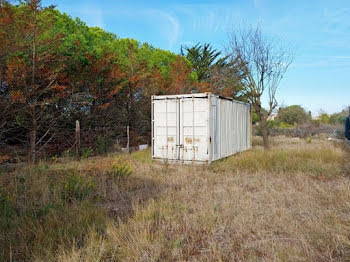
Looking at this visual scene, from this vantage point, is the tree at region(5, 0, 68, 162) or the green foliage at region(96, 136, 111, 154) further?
the green foliage at region(96, 136, 111, 154)

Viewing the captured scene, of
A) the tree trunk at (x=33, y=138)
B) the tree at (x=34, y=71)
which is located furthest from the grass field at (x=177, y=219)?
the tree at (x=34, y=71)

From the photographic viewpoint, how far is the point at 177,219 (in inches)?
154

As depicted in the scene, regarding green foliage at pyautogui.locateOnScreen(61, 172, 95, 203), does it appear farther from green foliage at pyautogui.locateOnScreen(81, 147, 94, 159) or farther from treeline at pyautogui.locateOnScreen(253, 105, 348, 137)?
treeline at pyautogui.locateOnScreen(253, 105, 348, 137)

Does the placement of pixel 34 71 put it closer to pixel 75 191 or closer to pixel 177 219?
pixel 75 191

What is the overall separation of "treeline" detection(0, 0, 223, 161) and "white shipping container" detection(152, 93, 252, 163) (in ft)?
10.9

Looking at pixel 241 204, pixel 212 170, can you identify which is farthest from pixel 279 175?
pixel 241 204

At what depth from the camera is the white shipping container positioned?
341 inches

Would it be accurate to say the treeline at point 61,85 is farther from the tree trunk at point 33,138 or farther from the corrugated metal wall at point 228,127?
the corrugated metal wall at point 228,127

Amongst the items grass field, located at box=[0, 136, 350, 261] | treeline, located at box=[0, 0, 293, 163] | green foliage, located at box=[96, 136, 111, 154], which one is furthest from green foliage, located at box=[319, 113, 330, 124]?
grass field, located at box=[0, 136, 350, 261]

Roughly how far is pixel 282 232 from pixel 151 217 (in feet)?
5.96

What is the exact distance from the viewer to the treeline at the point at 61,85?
8602 millimetres

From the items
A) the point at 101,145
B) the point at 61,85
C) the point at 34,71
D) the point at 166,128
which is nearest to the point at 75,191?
the point at 166,128

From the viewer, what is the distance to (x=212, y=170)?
26.2 feet

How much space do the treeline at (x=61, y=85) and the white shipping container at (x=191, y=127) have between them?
130 inches
